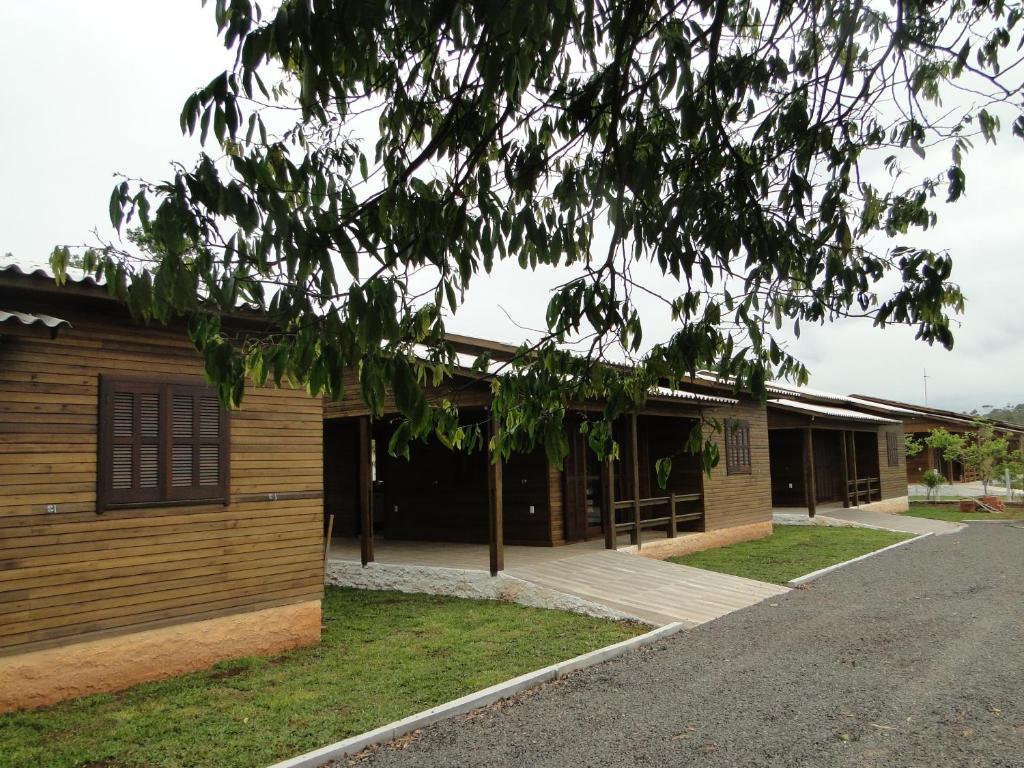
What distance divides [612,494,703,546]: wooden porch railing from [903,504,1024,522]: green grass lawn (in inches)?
488

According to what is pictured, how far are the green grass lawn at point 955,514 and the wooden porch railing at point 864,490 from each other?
109cm

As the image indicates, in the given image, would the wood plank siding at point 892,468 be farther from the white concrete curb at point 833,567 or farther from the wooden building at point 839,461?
the white concrete curb at point 833,567

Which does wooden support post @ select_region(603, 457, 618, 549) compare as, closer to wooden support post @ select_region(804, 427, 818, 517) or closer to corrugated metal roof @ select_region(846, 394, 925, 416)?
wooden support post @ select_region(804, 427, 818, 517)

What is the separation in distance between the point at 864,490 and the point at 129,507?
24004 mm

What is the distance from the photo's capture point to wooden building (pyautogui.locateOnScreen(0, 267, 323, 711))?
21.1ft

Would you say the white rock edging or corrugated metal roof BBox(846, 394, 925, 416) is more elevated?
corrugated metal roof BBox(846, 394, 925, 416)

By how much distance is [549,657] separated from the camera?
25.3 ft

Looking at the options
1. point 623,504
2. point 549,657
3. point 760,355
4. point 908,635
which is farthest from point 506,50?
point 623,504

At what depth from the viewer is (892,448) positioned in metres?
28.0

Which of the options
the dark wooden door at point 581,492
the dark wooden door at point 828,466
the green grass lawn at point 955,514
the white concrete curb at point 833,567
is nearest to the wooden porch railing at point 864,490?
the dark wooden door at point 828,466

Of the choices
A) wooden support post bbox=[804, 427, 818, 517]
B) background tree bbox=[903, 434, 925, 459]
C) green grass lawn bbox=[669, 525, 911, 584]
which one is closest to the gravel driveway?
green grass lawn bbox=[669, 525, 911, 584]

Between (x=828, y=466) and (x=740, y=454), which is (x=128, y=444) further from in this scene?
(x=828, y=466)

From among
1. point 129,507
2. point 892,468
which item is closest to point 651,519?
point 129,507

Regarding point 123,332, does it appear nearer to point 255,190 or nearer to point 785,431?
point 255,190
